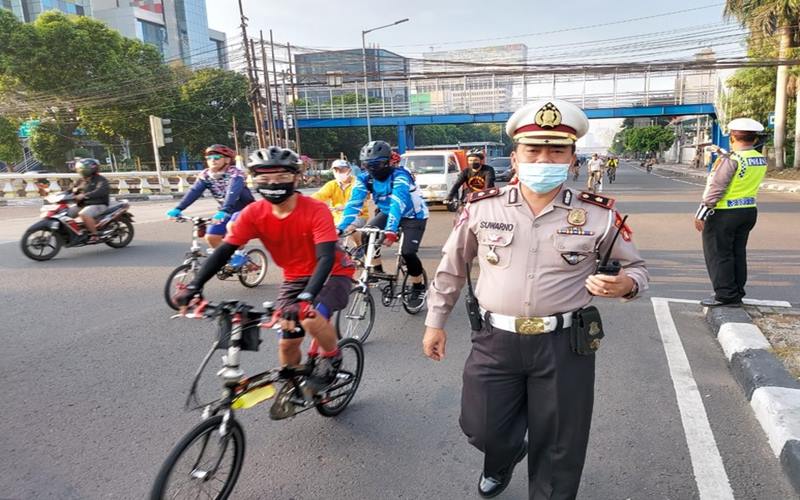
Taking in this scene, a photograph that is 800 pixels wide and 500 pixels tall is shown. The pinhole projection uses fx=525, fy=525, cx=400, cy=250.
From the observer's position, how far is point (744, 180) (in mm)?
5027

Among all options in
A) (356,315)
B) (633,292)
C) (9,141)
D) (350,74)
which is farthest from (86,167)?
(9,141)

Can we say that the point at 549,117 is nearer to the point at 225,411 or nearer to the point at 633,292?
the point at 633,292

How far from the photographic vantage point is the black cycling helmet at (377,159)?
536 cm

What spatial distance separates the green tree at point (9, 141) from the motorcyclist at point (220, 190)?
37800 mm

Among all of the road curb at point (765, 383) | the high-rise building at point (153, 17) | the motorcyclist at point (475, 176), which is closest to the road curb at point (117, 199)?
the motorcyclist at point (475, 176)

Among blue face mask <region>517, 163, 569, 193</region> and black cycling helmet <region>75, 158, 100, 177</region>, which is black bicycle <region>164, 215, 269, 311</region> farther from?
blue face mask <region>517, 163, 569, 193</region>

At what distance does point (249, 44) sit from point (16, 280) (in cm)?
2377

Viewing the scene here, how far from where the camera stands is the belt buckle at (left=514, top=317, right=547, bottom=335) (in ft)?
7.06

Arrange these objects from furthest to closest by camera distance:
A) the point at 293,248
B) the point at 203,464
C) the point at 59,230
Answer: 1. the point at 59,230
2. the point at 293,248
3. the point at 203,464

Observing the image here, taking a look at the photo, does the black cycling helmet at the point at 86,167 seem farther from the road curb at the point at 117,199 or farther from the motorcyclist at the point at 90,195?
the road curb at the point at 117,199

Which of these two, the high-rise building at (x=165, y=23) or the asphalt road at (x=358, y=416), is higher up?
the high-rise building at (x=165, y=23)

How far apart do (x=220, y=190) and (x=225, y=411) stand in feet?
16.7

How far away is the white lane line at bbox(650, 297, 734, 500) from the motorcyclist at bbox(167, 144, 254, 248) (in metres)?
5.04

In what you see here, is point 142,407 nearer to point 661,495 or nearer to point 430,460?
point 430,460
